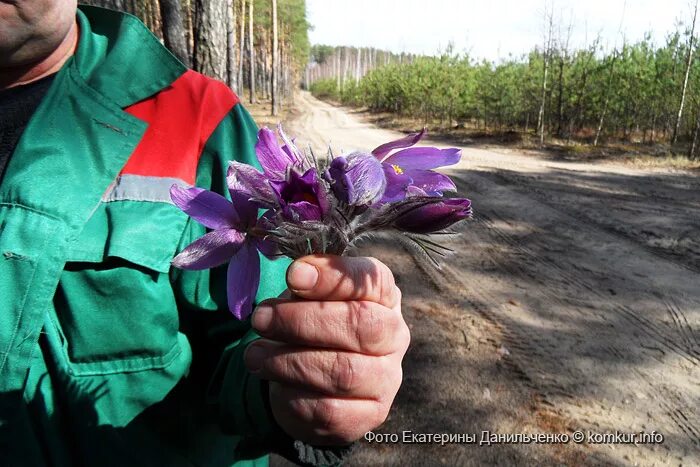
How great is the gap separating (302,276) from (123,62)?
1038 mm

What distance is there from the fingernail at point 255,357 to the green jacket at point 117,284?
0.24 metres

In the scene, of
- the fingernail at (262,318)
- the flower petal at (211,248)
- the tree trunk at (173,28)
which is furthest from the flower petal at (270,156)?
the tree trunk at (173,28)

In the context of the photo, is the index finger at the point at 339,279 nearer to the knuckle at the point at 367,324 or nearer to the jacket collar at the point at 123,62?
the knuckle at the point at 367,324

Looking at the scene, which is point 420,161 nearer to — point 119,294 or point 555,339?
point 119,294

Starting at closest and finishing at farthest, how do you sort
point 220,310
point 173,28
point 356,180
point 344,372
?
point 356,180
point 344,372
point 220,310
point 173,28

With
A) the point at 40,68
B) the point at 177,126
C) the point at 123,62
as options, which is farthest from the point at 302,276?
the point at 40,68

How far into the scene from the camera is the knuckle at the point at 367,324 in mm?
829

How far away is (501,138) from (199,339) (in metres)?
20.7

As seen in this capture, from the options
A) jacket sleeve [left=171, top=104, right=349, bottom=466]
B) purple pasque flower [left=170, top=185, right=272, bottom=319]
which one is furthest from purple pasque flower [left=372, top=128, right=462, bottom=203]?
jacket sleeve [left=171, top=104, right=349, bottom=466]

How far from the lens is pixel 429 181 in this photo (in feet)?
2.62

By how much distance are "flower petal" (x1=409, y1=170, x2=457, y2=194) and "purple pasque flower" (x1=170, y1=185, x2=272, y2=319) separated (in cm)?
25

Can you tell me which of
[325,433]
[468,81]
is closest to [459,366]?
[325,433]

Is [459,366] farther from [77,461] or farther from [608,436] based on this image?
[77,461]

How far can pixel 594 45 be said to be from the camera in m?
22.4
